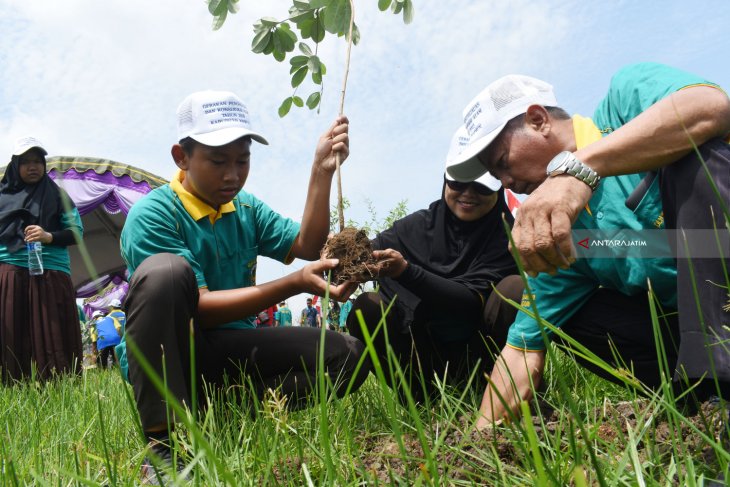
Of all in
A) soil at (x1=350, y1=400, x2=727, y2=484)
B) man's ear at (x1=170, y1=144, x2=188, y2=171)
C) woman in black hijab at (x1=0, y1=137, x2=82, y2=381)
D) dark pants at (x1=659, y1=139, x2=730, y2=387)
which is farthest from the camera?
woman in black hijab at (x1=0, y1=137, x2=82, y2=381)

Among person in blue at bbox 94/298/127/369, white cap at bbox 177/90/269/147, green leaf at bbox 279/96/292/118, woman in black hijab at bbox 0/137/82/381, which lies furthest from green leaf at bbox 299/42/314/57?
person in blue at bbox 94/298/127/369

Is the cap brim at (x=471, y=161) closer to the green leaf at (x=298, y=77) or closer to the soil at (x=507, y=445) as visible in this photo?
the green leaf at (x=298, y=77)

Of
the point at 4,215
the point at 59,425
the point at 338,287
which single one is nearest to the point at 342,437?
the point at 338,287

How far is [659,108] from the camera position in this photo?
127 cm

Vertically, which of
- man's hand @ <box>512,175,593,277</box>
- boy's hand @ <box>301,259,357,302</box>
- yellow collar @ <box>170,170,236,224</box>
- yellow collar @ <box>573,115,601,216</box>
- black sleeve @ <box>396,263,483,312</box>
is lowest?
black sleeve @ <box>396,263,483,312</box>

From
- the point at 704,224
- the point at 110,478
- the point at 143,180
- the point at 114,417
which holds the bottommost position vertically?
the point at 114,417

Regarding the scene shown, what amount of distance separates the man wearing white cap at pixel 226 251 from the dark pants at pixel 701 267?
952 millimetres

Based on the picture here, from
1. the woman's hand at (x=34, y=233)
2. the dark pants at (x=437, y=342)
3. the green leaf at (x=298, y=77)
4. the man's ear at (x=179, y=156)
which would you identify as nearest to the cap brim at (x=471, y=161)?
the dark pants at (x=437, y=342)

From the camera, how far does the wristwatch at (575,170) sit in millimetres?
1250

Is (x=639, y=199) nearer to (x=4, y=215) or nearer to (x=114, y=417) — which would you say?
(x=114, y=417)

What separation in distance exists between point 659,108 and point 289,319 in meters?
13.7

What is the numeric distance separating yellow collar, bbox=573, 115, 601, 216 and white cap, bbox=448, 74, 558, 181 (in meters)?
0.11

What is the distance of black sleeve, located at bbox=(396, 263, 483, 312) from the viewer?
2213 millimetres

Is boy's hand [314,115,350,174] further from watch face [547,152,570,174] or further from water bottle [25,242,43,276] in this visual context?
water bottle [25,242,43,276]
